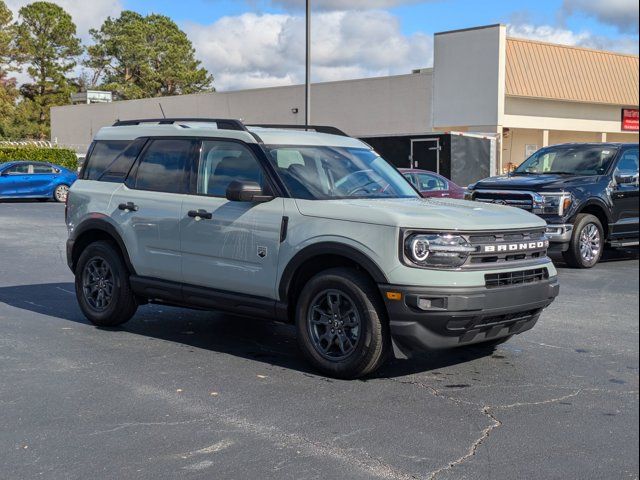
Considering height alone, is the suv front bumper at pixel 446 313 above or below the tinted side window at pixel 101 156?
below

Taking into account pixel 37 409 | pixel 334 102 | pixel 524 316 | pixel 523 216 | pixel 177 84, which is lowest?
pixel 37 409

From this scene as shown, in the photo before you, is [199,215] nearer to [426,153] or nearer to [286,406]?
[286,406]

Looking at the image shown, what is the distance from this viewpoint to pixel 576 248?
12.6m

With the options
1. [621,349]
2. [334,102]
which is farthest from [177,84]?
[621,349]

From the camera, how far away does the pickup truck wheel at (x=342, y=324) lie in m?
6.10

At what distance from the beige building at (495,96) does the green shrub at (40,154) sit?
33.6 ft

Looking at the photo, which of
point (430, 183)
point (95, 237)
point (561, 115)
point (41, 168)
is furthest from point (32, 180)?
point (561, 115)

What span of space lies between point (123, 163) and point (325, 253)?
2848mm

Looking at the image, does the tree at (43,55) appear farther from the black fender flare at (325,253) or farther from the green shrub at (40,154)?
the black fender flare at (325,253)

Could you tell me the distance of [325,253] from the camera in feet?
20.9

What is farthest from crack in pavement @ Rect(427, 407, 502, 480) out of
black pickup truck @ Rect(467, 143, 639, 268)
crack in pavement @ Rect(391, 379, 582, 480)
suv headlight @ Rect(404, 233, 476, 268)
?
black pickup truck @ Rect(467, 143, 639, 268)

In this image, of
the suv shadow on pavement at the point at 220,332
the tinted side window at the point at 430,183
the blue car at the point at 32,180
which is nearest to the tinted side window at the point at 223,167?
the suv shadow on pavement at the point at 220,332

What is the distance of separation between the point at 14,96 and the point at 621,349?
68184 mm

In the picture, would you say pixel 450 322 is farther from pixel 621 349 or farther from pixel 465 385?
pixel 621 349
